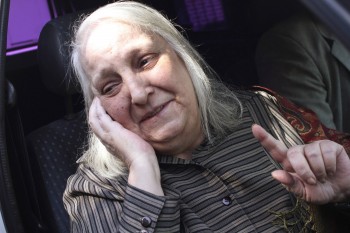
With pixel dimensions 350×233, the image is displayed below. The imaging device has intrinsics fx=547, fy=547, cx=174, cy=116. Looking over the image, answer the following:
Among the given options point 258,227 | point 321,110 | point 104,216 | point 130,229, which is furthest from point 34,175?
point 321,110

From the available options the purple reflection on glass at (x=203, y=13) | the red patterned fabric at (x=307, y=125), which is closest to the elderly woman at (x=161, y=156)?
the red patterned fabric at (x=307, y=125)

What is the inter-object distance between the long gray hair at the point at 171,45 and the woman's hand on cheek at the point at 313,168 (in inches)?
18.0

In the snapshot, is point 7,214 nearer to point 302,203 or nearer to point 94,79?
point 94,79

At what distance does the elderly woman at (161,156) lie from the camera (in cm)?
179

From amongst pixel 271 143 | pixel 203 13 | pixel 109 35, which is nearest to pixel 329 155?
pixel 271 143

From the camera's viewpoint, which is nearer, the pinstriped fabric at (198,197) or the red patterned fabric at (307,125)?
the pinstriped fabric at (198,197)

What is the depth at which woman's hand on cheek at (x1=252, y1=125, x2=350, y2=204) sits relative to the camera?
1597mm

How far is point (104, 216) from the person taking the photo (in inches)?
73.3

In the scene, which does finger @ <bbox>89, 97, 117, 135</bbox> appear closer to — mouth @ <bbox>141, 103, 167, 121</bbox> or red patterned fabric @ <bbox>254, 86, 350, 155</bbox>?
mouth @ <bbox>141, 103, 167, 121</bbox>

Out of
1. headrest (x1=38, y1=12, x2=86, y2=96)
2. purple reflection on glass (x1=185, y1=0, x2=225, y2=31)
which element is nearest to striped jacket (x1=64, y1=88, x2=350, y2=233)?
headrest (x1=38, y1=12, x2=86, y2=96)

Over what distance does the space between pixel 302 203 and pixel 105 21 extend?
98cm

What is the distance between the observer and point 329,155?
1621mm

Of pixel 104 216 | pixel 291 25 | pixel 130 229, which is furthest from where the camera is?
pixel 291 25

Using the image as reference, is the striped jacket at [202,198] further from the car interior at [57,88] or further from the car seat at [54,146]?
the car seat at [54,146]
